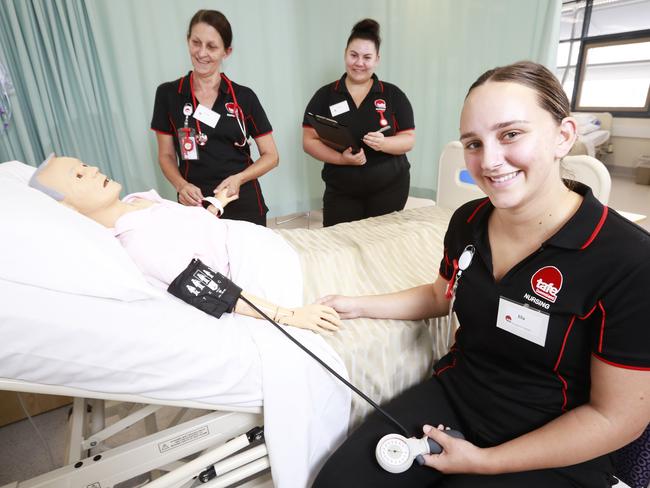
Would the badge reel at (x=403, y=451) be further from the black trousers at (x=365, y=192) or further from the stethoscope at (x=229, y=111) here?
the stethoscope at (x=229, y=111)

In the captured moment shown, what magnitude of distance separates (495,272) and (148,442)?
35.8 inches

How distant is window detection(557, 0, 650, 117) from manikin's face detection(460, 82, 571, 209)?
19.3ft

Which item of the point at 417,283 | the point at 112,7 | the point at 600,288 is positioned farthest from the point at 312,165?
the point at 600,288

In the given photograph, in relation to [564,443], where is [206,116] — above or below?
above

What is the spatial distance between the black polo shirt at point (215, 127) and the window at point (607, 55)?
5272 millimetres

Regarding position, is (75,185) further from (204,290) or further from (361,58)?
(361,58)

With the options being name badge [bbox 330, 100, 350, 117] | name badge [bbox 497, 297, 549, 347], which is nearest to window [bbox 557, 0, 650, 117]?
name badge [bbox 330, 100, 350, 117]

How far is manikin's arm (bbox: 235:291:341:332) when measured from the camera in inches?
43.3

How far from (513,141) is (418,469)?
78cm

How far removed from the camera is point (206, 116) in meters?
2.02

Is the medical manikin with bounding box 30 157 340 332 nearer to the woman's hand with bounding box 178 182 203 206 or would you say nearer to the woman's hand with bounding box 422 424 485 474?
the woman's hand with bounding box 422 424 485 474

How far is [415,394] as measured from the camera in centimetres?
108

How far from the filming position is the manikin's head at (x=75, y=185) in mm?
1082

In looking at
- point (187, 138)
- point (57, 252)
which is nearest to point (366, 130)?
point (187, 138)
